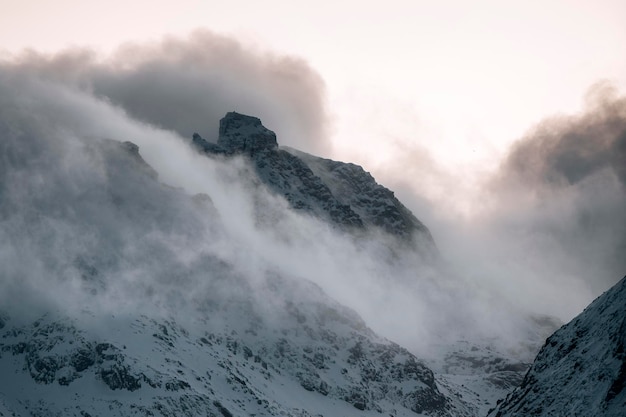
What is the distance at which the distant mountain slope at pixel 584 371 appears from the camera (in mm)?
49906

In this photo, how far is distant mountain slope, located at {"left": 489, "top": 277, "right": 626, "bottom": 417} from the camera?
164ft

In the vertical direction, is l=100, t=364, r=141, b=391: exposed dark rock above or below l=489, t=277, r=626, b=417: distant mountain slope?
below

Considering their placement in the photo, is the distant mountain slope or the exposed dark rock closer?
the distant mountain slope

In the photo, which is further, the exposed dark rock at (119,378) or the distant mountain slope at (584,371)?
the exposed dark rock at (119,378)

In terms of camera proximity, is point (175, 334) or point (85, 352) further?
point (175, 334)

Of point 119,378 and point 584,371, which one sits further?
point 119,378

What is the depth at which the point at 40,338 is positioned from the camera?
176375 mm

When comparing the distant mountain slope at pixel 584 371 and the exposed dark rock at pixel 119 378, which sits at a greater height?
the distant mountain slope at pixel 584 371

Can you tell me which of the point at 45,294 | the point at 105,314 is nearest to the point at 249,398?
the point at 105,314

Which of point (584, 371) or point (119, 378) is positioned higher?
point (584, 371)

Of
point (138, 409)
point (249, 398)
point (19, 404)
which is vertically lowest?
point (19, 404)

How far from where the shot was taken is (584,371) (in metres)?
54.4

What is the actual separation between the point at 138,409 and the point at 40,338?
39262mm

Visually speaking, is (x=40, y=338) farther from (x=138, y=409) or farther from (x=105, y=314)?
(x=138, y=409)
